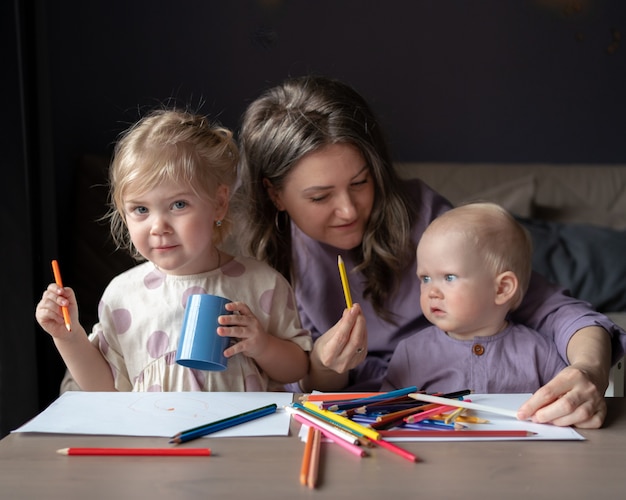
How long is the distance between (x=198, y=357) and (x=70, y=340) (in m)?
0.31

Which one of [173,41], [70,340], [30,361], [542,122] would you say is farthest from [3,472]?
[542,122]

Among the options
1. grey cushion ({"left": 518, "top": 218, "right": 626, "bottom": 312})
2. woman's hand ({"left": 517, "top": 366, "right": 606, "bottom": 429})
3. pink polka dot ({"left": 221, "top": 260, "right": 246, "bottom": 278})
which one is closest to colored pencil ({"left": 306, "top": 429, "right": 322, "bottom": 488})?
woman's hand ({"left": 517, "top": 366, "right": 606, "bottom": 429})

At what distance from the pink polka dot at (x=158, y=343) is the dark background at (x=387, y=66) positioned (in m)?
1.63

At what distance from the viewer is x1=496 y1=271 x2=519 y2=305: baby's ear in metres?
1.37

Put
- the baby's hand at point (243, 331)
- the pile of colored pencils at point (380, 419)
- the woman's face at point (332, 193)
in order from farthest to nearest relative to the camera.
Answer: the woman's face at point (332, 193) → the baby's hand at point (243, 331) → the pile of colored pencils at point (380, 419)

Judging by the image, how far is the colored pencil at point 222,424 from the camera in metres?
0.92

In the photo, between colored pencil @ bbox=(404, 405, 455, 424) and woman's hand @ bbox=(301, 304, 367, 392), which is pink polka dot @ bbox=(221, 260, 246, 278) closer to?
woman's hand @ bbox=(301, 304, 367, 392)

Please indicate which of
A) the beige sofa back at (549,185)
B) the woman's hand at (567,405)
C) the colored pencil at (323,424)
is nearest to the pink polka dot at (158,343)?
the colored pencil at (323,424)

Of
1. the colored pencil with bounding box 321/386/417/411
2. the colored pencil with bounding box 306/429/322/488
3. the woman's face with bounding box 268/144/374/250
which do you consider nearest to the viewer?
the colored pencil with bounding box 306/429/322/488

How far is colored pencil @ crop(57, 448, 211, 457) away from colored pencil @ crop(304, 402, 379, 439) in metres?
0.16

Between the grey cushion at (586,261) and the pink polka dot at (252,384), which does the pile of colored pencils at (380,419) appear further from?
the grey cushion at (586,261)

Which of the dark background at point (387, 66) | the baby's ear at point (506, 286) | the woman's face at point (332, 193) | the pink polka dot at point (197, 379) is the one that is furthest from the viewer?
the dark background at point (387, 66)

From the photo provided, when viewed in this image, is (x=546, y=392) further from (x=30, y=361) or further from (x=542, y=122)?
(x=542, y=122)

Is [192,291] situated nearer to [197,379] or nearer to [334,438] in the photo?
[197,379]
